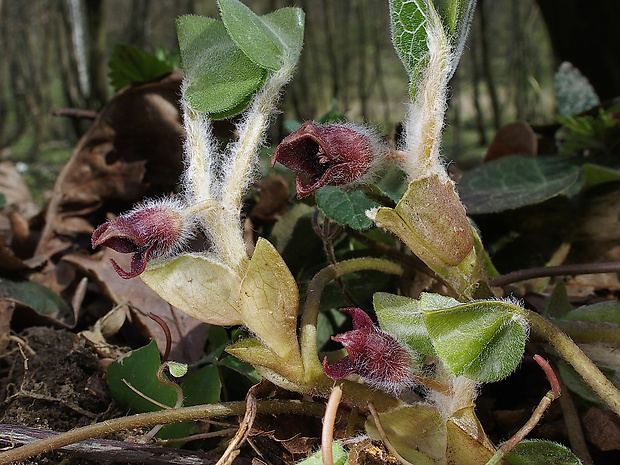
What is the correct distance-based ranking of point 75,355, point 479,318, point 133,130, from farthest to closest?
point 133,130 → point 75,355 → point 479,318

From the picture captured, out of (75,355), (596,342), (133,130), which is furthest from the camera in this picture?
(133,130)

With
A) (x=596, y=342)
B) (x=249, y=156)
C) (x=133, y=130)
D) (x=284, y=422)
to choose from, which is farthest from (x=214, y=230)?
(x=133, y=130)

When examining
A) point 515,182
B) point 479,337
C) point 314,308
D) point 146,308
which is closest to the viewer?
point 479,337

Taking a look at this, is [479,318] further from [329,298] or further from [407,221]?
[329,298]

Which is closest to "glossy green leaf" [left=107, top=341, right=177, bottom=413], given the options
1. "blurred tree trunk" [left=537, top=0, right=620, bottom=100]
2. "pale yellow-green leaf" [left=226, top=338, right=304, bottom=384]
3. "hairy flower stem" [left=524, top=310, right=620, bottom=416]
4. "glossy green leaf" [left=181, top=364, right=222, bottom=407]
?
"glossy green leaf" [left=181, top=364, right=222, bottom=407]

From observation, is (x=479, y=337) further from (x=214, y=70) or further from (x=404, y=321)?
(x=214, y=70)

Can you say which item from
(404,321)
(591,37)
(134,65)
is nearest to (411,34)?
(404,321)

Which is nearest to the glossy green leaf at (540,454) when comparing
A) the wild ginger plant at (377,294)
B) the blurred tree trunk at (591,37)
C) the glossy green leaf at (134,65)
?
the wild ginger plant at (377,294)

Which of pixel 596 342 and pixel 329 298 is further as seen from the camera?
pixel 329 298
